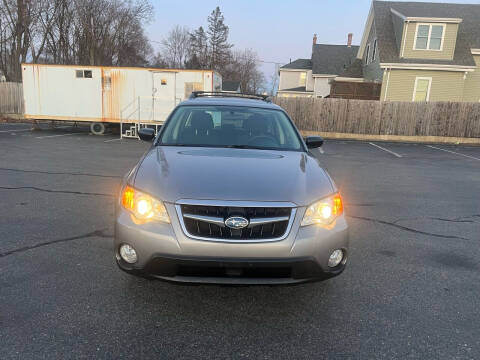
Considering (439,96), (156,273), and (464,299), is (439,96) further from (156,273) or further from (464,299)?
(156,273)

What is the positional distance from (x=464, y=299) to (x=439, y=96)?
22.4 meters

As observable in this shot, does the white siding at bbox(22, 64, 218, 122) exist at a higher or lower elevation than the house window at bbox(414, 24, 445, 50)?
lower

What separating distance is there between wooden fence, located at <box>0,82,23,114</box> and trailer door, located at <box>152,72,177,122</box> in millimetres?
12988

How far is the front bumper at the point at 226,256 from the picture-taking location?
7.88 ft

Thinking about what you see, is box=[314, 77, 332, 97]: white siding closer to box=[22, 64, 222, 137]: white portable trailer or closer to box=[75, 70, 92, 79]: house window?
box=[22, 64, 222, 137]: white portable trailer

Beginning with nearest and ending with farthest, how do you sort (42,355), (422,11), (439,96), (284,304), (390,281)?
1. (42,355)
2. (284,304)
3. (390,281)
4. (439,96)
5. (422,11)

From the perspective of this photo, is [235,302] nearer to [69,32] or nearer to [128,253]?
[128,253]

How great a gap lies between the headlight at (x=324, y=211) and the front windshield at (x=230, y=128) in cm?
116

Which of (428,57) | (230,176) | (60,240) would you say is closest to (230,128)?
(230,176)

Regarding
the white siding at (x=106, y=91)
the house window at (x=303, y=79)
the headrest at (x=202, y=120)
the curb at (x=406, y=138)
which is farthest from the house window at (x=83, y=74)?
the house window at (x=303, y=79)

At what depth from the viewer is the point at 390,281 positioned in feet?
11.2

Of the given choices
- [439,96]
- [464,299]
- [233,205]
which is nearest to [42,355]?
[233,205]

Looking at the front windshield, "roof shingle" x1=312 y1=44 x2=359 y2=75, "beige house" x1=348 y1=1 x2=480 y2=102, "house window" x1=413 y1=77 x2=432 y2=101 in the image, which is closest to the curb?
"beige house" x1=348 y1=1 x2=480 y2=102

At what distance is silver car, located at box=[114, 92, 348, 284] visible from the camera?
2.42 meters
